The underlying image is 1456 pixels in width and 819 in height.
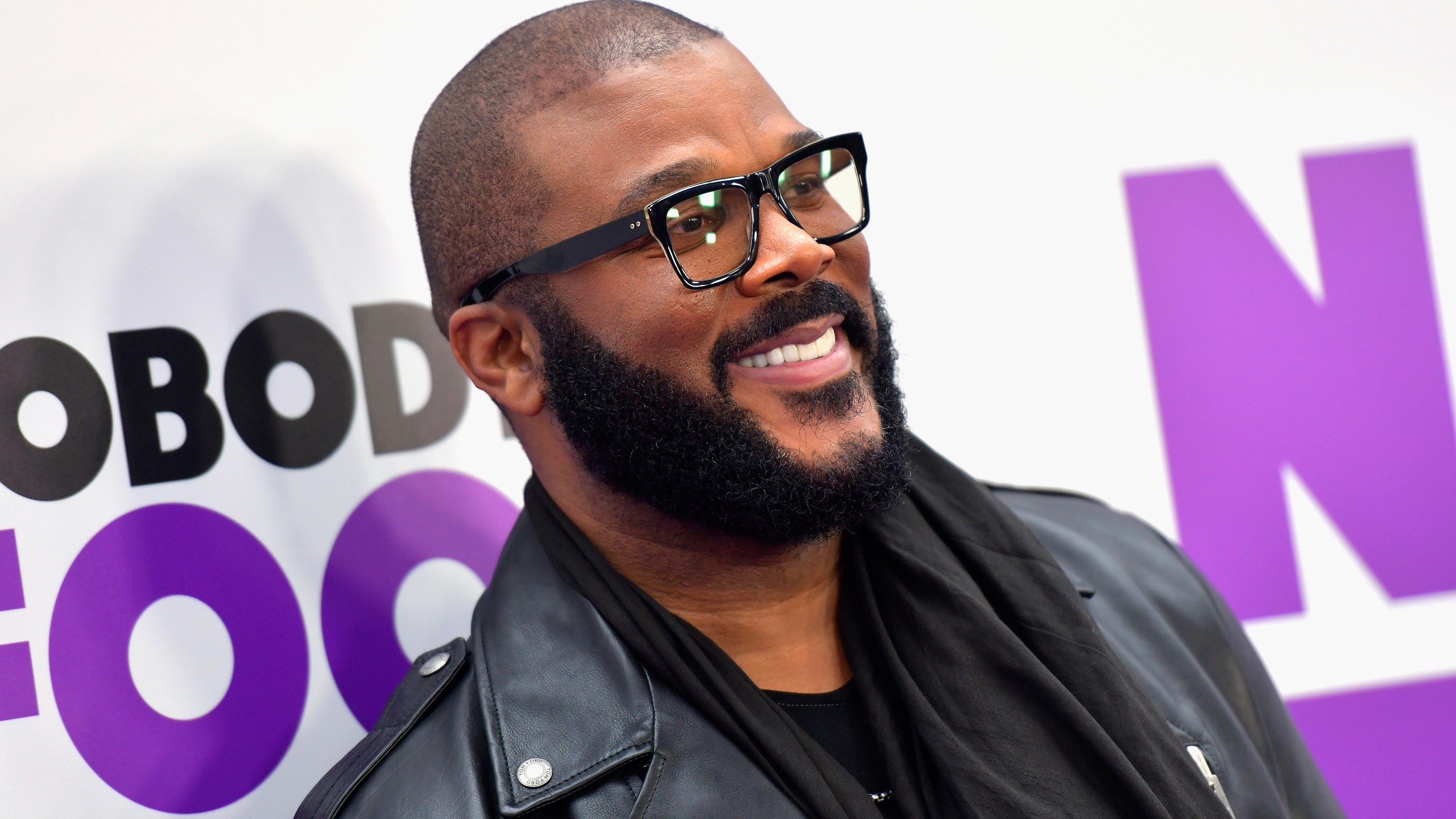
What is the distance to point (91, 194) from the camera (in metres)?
1.76

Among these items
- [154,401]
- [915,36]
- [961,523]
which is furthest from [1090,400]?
[154,401]

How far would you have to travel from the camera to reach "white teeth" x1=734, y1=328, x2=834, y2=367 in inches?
60.7

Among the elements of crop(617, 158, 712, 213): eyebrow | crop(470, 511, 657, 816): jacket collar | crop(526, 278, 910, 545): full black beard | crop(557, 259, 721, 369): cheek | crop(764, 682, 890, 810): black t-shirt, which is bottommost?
crop(764, 682, 890, 810): black t-shirt

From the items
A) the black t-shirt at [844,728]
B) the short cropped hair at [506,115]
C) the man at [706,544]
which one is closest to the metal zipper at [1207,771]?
the man at [706,544]

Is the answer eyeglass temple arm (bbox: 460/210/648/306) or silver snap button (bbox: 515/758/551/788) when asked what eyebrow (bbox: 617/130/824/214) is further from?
silver snap button (bbox: 515/758/551/788)

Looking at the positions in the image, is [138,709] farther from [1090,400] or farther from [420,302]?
[1090,400]

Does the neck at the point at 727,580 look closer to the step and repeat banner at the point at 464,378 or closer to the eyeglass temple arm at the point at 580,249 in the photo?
the eyeglass temple arm at the point at 580,249

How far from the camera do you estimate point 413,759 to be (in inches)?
59.4

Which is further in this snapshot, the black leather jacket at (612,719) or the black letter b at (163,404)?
the black letter b at (163,404)

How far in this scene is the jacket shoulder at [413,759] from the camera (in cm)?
143

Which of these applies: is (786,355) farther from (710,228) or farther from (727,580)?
(727,580)

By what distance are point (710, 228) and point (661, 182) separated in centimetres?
9

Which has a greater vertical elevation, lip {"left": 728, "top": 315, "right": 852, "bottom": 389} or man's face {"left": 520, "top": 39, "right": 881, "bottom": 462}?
man's face {"left": 520, "top": 39, "right": 881, "bottom": 462}

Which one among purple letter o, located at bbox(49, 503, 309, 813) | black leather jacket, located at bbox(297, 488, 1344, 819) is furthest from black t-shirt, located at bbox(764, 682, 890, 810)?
purple letter o, located at bbox(49, 503, 309, 813)
